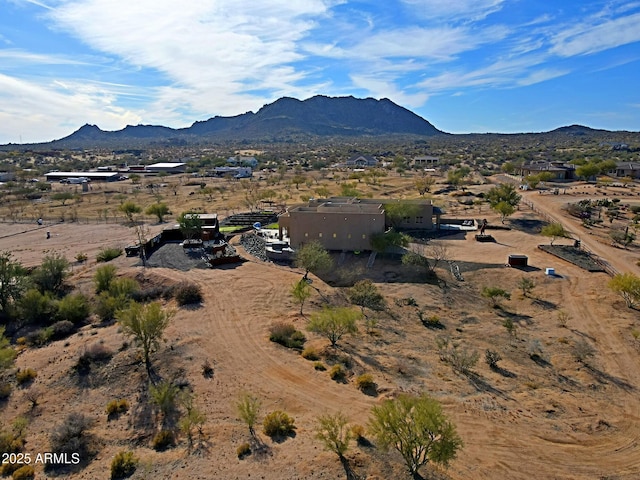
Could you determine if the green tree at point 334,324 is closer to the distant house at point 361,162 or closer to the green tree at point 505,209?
the green tree at point 505,209

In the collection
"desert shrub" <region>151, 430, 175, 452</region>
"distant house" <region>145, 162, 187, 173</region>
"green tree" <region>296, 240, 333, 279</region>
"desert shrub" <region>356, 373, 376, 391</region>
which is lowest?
"desert shrub" <region>151, 430, 175, 452</region>

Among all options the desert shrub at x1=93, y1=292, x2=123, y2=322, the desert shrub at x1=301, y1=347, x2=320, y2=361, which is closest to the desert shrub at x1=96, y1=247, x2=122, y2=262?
the desert shrub at x1=93, y1=292, x2=123, y2=322

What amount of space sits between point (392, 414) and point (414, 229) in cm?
3579

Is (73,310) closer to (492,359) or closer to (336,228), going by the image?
(336,228)

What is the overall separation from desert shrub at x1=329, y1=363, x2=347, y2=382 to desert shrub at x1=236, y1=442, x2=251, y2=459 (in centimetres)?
564

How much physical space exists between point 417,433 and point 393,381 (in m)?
6.10

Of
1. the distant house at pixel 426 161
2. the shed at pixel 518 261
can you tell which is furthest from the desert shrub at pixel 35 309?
the distant house at pixel 426 161

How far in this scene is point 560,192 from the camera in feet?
234

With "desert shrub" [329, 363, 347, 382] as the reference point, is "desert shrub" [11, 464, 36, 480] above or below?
below

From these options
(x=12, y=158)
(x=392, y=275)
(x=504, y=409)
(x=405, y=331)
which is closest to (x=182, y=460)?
(x=504, y=409)

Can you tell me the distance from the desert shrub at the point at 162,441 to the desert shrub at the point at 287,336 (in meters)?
7.93

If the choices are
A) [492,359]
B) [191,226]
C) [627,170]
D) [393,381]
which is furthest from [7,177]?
[627,170]

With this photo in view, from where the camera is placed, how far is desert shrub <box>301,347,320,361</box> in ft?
71.6

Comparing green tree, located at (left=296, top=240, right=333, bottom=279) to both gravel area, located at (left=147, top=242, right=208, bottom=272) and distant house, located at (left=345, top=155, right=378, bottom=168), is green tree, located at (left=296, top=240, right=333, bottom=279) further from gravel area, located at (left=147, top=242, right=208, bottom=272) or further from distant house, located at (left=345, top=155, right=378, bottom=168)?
distant house, located at (left=345, top=155, right=378, bottom=168)
